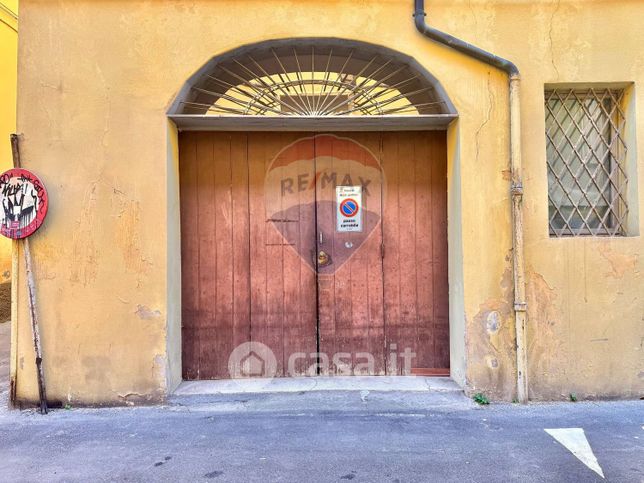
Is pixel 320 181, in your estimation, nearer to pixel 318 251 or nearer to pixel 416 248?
pixel 318 251

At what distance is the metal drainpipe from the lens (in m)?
4.21

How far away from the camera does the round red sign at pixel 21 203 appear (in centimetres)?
407

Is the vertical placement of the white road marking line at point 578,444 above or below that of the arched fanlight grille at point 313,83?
below

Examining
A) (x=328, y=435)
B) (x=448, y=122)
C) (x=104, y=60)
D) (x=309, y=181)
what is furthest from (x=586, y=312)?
(x=104, y=60)

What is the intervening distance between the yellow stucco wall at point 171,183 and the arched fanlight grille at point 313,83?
16 centimetres

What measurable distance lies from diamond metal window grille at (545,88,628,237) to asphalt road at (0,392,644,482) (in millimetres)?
1820

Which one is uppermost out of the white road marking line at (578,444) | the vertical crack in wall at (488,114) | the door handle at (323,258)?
the vertical crack in wall at (488,114)

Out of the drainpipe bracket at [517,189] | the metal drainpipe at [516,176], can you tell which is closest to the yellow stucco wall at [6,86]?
the metal drainpipe at [516,176]

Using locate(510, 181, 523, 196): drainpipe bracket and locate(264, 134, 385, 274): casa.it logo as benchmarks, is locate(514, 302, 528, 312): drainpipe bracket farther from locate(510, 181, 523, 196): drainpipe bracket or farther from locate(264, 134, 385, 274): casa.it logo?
locate(264, 134, 385, 274): casa.it logo

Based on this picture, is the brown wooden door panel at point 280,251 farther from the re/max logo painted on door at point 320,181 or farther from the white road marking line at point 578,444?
the white road marking line at point 578,444

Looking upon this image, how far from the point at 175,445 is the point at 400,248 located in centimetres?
293

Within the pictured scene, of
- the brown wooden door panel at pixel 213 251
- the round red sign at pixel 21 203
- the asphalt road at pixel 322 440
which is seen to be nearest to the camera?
the asphalt road at pixel 322 440

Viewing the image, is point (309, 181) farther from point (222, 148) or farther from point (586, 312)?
point (586, 312)

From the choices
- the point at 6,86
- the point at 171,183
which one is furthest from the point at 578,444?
the point at 6,86
